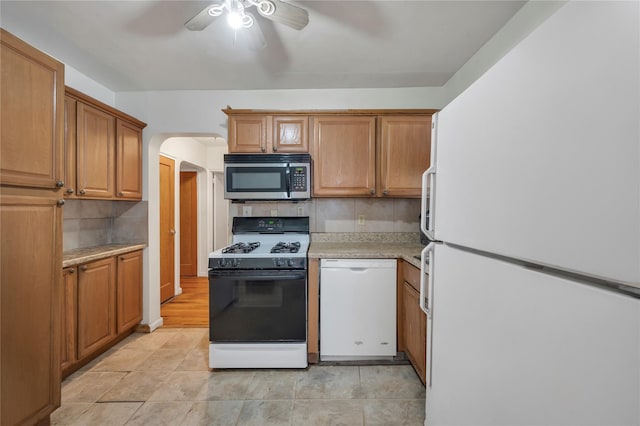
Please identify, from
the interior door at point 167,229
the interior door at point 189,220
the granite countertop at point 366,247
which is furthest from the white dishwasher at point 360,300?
the interior door at point 189,220

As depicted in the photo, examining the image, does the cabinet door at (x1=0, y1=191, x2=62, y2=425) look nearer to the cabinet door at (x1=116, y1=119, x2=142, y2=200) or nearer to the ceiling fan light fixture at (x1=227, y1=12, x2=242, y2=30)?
the cabinet door at (x1=116, y1=119, x2=142, y2=200)

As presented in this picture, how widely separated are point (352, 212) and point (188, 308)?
2440 millimetres

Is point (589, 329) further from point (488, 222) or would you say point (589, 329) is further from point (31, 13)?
point (31, 13)

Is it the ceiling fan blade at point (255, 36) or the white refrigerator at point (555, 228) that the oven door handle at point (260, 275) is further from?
the ceiling fan blade at point (255, 36)

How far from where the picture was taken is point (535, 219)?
659mm

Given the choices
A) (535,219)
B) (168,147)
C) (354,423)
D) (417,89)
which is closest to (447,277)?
(535,219)

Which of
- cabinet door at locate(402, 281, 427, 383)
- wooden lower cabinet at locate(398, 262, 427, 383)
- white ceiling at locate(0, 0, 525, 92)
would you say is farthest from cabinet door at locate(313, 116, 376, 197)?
cabinet door at locate(402, 281, 427, 383)

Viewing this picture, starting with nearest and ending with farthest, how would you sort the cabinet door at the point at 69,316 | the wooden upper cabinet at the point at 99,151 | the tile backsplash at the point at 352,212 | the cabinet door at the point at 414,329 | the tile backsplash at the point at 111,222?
the cabinet door at the point at 414,329 → the cabinet door at the point at 69,316 → the wooden upper cabinet at the point at 99,151 → the tile backsplash at the point at 111,222 → the tile backsplash at the point at 352,212

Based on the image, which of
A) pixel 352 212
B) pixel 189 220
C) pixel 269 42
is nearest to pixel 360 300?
pixel 352 212

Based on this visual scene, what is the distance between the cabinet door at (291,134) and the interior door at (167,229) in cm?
204

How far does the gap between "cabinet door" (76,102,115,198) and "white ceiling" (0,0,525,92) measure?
45cm

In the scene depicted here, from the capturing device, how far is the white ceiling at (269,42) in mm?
1689

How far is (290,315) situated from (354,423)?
0.81 m

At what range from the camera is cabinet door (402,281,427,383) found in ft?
6.15
